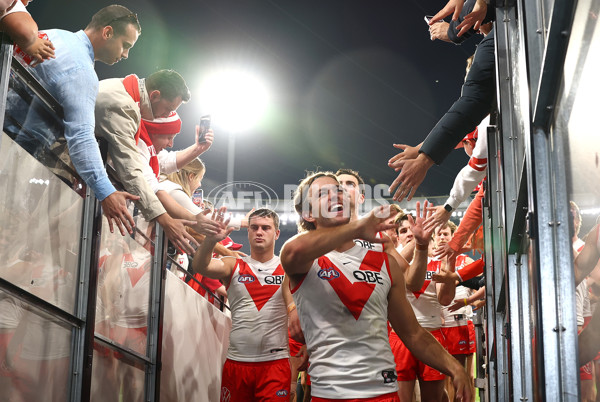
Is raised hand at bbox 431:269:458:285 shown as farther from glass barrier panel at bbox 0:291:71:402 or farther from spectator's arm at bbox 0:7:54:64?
spectator's arm at bbox 0:7:54:64

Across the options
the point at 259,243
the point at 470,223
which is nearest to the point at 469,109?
the point at 470,223

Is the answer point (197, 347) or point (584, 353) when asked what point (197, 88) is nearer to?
point (197, 347)

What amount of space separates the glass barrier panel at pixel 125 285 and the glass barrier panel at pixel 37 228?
0.40 meters

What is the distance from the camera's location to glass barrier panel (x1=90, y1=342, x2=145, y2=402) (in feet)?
12.6

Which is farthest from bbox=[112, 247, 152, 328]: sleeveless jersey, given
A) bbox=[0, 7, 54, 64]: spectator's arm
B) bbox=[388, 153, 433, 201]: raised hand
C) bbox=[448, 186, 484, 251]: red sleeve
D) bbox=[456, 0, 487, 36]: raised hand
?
bbox=[448, 186, 484, 251]: red sleeve

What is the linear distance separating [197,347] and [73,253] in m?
2.79

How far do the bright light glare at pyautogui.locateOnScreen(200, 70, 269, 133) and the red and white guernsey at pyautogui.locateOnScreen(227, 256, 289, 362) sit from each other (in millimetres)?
9186

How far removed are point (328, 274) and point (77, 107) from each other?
156cm

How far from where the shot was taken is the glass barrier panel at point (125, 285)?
3951 millimetres

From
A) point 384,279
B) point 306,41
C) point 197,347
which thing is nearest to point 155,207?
point 384,279

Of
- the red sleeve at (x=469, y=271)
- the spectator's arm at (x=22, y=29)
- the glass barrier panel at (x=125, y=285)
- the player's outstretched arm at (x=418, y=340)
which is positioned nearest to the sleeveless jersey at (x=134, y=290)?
the glass barrier panel at (x=125, y=285)

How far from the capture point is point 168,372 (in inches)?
210

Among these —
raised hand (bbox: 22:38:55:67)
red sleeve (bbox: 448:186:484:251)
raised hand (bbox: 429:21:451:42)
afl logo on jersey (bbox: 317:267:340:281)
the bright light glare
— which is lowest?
afl logo on jersey (bbox: 317:267:340:281)

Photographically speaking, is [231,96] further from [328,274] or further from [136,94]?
[328,274]
